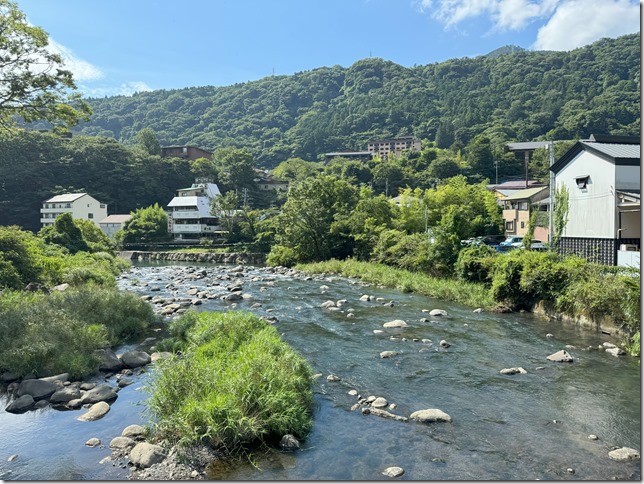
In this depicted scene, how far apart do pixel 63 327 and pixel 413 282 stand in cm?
1709

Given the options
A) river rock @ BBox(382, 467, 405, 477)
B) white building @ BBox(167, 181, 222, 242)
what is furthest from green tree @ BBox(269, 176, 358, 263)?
river rock @ BBox(382, 467, 405, 477)

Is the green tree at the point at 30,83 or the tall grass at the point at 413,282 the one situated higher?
the green tree at the point at 30,83

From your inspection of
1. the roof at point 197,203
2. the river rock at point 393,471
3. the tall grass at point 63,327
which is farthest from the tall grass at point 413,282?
the roof at point 197,203

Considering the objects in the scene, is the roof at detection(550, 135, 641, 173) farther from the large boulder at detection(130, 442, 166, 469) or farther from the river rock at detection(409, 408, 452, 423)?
the large boulder at detection(130, 442, 166, 469)

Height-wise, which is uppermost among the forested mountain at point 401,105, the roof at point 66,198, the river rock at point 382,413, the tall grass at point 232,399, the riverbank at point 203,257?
the forested mountain at point 401,105

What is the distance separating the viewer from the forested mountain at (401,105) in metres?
92.4

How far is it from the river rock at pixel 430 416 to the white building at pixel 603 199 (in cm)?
1327

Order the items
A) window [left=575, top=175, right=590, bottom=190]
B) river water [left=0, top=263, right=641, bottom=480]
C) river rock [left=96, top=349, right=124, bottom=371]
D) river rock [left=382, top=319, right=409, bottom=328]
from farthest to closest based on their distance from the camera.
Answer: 1. window [left=575, top=175, right=590, bottom=190]
2. river rock [left=382, top=319, right=409, bottom=328]
3. river rock [left=96, top=349, right=124, bottom=371]
4. river water [left=0, top=263, right=641, bottom=480]

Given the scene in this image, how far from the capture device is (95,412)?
27.2 ft

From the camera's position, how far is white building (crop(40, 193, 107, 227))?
61281 mm

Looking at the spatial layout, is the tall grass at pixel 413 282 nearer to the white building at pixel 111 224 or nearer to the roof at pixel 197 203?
the roof at pixel 197 203

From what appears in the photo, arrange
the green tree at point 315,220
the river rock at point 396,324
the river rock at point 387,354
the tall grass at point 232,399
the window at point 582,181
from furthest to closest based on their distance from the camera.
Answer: the green tree at point 315,220 → the window at point 582,181 → the river rock at point 396,324 → the river rock at point 387,354 → the tall grass at point 232,399

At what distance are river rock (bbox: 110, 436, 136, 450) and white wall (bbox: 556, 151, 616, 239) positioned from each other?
68.0 feet

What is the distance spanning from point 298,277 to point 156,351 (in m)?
19.3
